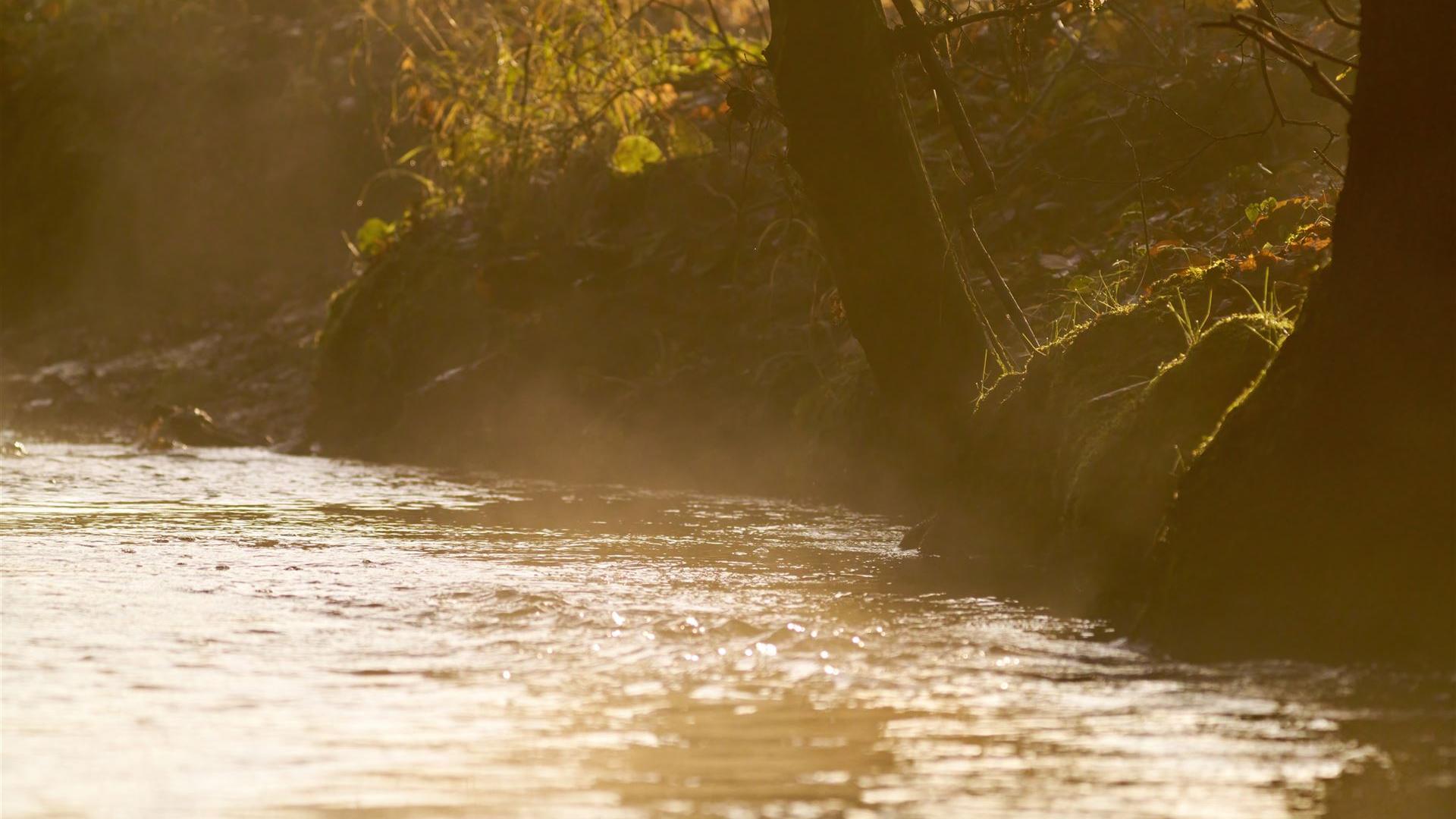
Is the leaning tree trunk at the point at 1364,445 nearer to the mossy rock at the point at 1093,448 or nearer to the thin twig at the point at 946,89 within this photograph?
the mossy rock at the point at 1093,448

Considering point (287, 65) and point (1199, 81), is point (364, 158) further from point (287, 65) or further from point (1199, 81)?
point (1199, 81)

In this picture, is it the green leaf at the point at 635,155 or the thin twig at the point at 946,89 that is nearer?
the thin twig at the point at 946,89

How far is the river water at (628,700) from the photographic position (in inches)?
147

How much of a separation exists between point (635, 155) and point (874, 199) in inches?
198

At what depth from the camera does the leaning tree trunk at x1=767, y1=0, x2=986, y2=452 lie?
24.6ft

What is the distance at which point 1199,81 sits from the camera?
10.6m

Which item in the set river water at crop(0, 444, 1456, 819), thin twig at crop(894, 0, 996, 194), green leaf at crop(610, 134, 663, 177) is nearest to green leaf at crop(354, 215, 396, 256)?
green leaf at crop(610, 134, 663, 177)

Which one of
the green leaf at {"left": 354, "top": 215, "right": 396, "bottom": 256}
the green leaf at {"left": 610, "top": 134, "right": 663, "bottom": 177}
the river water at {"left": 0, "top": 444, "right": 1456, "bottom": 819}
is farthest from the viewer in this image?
the green leaf at {"left": 354, "top": 215, "right": 396, "bottom": 256}

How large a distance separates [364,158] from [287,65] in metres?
1.87

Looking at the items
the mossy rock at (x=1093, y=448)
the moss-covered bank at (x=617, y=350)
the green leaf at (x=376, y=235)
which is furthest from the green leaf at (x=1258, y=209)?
the green leaf at (x=376, y=235)

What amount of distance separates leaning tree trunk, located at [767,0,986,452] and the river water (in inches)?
36.5

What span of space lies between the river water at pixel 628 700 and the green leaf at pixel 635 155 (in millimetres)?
5402

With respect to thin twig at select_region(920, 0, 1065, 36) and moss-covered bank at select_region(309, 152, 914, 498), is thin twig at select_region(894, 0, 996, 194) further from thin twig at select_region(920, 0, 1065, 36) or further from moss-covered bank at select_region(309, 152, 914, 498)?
moss-covered bank at select_region(309, 152, 914, 498)

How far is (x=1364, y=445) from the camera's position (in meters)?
5.15
